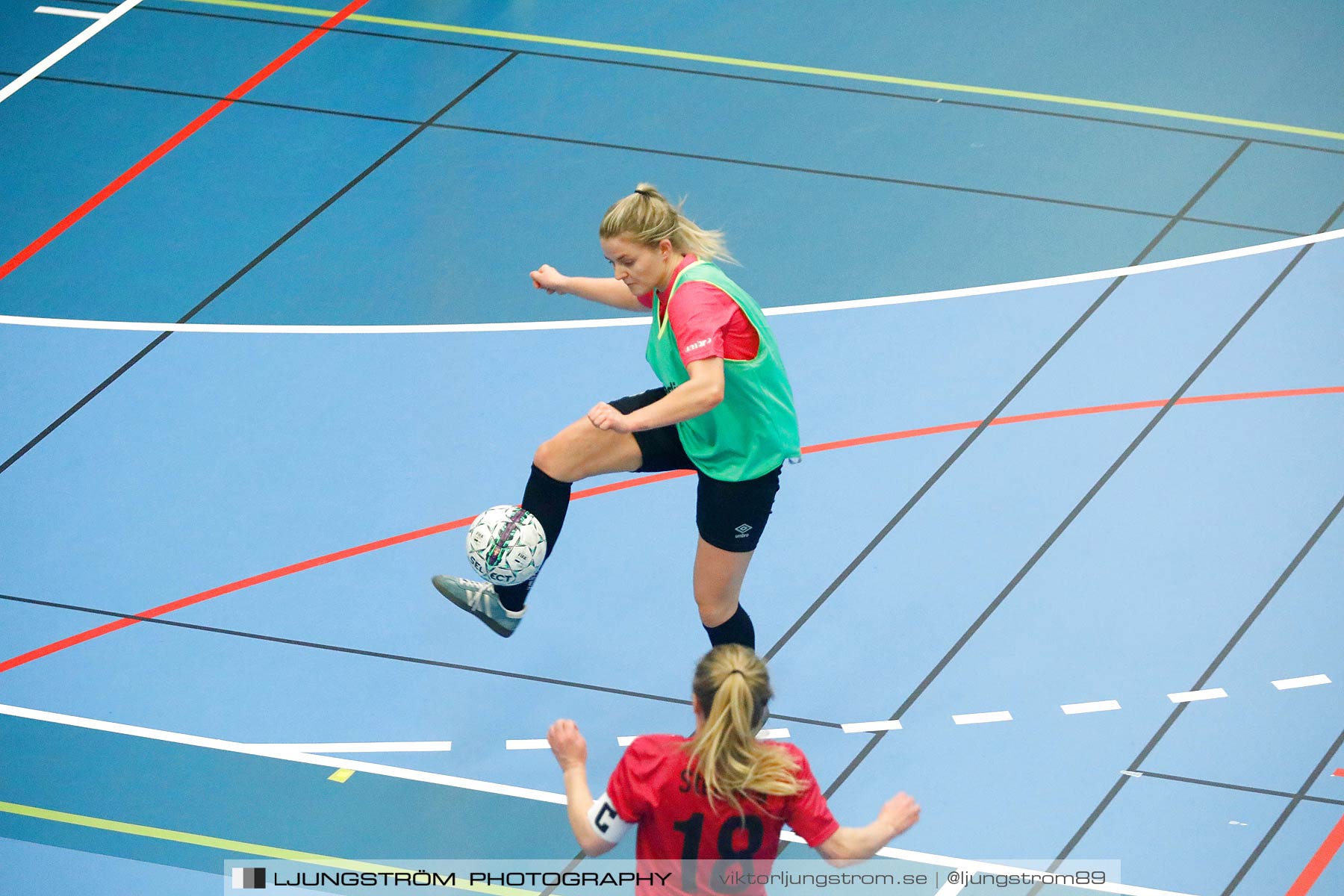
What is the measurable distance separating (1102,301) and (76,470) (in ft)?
17.6

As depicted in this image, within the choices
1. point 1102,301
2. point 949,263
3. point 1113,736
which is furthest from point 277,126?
point 1113,736

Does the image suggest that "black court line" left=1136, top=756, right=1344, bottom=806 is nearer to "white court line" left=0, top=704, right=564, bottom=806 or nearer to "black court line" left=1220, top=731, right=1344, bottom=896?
"black court line" left=1220, top=731, right=1344, bottom=896

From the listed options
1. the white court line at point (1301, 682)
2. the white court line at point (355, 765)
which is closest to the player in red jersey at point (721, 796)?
the white court line at point (355, 765)

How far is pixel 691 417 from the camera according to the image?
18.7 feet

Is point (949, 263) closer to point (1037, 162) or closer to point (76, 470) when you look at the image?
point (1037, 162)

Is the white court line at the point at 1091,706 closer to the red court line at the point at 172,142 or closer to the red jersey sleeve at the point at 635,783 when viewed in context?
the red jersey sleeve at the point at 635,783

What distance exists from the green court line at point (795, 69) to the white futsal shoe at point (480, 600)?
246 inches

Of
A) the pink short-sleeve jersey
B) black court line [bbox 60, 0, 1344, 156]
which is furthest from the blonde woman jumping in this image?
black court line [bbox 60, 0, 1344, 156]

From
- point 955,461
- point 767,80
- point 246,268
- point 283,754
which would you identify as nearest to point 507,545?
point 283,754

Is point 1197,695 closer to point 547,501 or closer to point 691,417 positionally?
point 691,417

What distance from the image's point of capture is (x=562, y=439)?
6.23m

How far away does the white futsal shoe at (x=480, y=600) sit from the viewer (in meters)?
6.59

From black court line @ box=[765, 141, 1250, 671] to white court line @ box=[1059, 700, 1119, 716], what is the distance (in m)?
0.53

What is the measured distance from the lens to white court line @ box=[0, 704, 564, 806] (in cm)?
646
